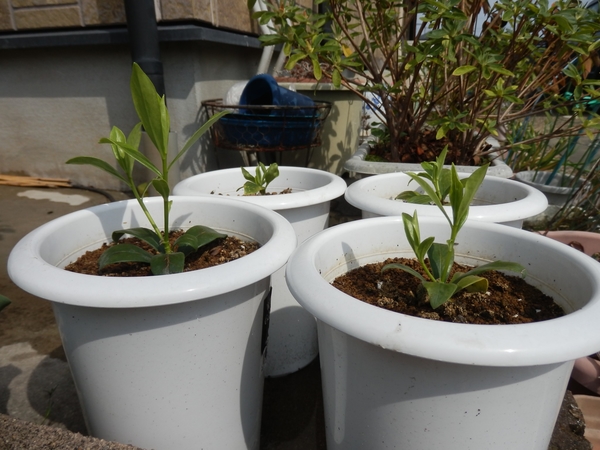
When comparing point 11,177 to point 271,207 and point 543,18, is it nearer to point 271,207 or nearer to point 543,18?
point 271,207

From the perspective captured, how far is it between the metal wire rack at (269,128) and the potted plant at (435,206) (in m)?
0.68

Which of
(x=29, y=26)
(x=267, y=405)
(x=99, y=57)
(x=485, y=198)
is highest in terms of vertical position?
(x=29, y=26)

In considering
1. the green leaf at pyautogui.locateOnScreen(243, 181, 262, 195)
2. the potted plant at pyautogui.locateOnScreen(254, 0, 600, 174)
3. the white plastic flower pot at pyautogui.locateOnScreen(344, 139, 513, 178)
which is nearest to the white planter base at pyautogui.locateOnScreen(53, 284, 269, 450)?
the green leaf at pyautogui.locateOnScreen(243, 181, 262, 195)

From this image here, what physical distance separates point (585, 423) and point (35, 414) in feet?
4.66

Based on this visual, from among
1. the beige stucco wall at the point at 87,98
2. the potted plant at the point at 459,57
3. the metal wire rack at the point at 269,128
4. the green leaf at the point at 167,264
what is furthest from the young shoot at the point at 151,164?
the beige stucco wall at the point at 87,98

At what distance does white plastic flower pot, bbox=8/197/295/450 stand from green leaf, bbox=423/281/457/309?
0.26 m

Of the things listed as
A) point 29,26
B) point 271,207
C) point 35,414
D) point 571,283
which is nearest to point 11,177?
point 29,26

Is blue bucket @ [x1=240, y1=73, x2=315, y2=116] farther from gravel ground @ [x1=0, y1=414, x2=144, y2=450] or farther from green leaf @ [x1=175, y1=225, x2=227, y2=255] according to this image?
gravel ground @ [x1=0, y1=414, x2=144, y2=450]

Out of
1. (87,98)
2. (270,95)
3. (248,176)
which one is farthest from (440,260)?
(87,98)

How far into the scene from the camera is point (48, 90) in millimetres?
2742

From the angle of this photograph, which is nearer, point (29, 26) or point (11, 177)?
point (29, 26)

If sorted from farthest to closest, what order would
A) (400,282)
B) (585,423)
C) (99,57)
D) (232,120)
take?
(99,57)
(232,120)
(585,423)
(400,282)

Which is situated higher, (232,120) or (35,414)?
(232,120)

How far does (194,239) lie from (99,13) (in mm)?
2081
